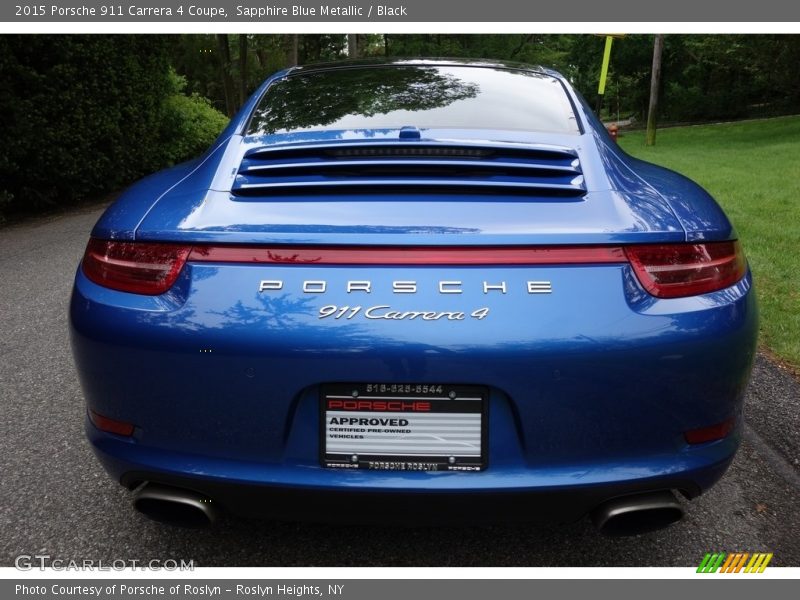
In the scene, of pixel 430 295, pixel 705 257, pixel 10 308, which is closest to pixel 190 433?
pixel 430 295

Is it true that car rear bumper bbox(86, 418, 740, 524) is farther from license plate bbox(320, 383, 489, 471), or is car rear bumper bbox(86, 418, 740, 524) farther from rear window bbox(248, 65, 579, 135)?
rear window bbox(248, 65, 579, 135)

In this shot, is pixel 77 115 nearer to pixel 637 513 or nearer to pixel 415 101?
pixel 415 101

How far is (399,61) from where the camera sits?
3.34m

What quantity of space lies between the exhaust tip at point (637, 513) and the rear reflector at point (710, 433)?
166 mm

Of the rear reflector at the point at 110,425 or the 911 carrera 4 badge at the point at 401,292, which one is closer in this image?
the 911 carrera 4 badge at the point at 401,292

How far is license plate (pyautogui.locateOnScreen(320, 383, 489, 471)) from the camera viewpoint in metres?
1.78

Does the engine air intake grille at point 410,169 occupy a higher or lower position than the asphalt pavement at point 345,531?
higher

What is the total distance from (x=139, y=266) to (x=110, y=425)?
473 mm

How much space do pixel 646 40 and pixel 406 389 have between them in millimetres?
50248

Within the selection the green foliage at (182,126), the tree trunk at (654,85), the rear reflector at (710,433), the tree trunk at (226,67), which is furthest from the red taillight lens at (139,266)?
the tree trunk at (226,67)

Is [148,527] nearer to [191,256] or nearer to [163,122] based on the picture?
[191,256]

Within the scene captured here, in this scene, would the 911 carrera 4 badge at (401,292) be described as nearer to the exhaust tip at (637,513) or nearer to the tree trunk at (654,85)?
the exhaust tip at (637,513)

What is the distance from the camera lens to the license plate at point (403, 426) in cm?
178

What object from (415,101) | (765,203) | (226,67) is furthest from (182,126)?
(226,67)
